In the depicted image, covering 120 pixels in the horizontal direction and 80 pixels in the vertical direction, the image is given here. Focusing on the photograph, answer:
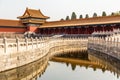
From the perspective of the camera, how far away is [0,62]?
18.1 m

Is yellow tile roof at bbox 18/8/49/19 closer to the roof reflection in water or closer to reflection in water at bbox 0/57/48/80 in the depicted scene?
the roof reflection in water

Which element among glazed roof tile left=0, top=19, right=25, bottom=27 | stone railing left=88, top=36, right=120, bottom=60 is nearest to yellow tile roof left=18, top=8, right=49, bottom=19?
glazed roof tile left=0, top=19, right=25, bottom=27

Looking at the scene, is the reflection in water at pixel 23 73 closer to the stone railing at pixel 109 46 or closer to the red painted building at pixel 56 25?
the stone railing at pixel 109 46

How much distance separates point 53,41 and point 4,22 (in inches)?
998

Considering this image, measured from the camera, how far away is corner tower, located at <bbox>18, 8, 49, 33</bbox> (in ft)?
220

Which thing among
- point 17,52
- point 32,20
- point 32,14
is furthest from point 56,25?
point 17,52

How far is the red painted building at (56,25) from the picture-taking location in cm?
5147

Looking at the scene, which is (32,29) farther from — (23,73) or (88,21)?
(23,73)

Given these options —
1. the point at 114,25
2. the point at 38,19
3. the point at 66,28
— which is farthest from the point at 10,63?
the point at 38,19

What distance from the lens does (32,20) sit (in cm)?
6794

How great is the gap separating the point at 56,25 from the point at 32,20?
8.32m

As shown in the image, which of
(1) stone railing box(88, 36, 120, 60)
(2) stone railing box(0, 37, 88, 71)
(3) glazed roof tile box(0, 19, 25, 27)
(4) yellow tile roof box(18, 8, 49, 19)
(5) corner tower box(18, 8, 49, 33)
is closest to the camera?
(2) stone railing box(0, 37, 88, 71)

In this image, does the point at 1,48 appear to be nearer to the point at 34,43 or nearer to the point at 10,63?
the point at 10,63

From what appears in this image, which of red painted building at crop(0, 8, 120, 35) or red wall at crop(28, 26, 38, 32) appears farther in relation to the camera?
red wall at crop(28, 26, 38, 32)
